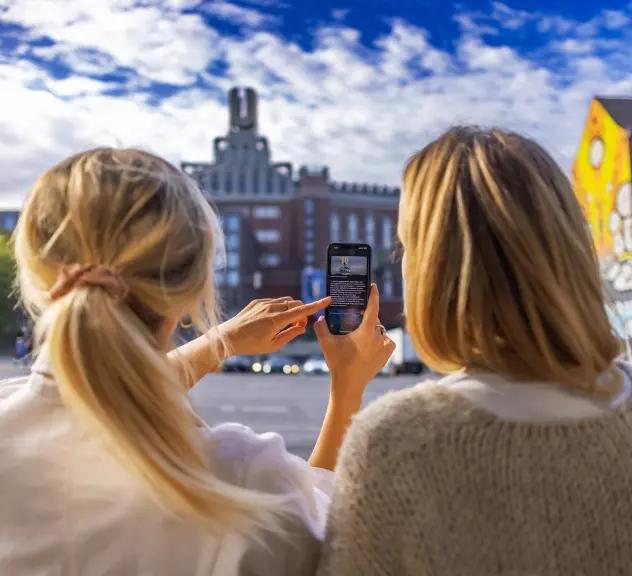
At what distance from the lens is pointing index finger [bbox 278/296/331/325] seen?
2.26 ft

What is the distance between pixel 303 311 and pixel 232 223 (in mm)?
19372

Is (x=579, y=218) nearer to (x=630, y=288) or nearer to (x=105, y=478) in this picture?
(x=105, y=478)

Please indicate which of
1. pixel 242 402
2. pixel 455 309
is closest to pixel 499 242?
pixel 455 309

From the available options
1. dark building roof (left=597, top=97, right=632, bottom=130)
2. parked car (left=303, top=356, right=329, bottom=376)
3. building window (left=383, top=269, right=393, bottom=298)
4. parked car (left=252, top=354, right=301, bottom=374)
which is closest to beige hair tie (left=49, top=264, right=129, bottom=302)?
dark building roof (left=597, top=97, right=632, bottom=130)

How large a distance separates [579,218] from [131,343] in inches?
14.1

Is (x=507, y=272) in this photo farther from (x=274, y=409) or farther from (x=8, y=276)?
(x=274, y=409)

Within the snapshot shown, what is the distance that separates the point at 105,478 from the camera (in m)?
0.49

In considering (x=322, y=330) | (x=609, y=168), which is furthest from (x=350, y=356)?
(x=609, y=168)

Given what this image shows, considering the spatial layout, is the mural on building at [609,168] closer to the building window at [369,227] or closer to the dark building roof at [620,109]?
the dark building roof at [620,109]

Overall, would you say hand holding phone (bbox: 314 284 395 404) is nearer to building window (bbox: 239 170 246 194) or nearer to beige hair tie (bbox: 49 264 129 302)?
beige hair tie (bbox: 49 264 129 302)

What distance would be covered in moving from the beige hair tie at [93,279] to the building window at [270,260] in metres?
23.1

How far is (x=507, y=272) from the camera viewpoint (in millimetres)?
502

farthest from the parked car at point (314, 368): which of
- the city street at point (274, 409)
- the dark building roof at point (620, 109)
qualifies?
the dark building roof at point (620, 109)

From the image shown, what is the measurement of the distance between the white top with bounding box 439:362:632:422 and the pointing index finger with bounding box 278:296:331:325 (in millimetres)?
215
